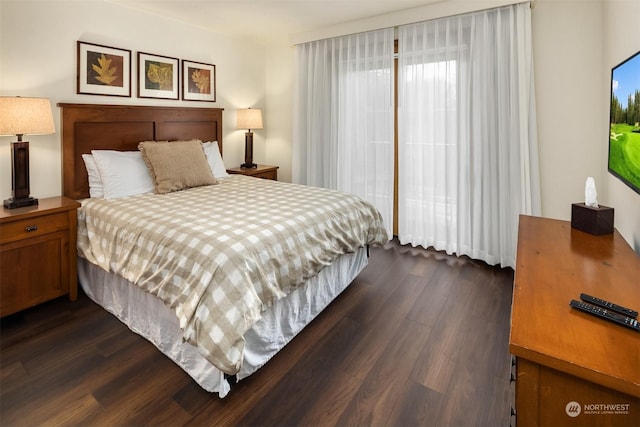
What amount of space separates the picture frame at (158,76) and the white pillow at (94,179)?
2.87 ft

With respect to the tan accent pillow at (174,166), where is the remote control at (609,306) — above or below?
below

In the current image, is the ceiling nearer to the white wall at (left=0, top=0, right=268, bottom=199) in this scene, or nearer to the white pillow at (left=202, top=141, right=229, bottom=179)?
the white wall at (left=0, top=0, right=268, bottom=199)

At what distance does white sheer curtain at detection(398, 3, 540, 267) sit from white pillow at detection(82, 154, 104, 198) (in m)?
2.84

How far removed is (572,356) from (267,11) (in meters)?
3.70

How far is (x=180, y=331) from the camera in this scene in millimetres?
1835

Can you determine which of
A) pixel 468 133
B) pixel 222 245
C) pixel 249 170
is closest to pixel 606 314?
pixel 222 245

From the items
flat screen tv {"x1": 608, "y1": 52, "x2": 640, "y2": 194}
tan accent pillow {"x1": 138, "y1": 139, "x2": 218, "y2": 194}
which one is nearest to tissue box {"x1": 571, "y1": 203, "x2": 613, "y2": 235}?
flat screen tv {"x1": 608, "y1": 52, "x2": 640, "y2": 194}

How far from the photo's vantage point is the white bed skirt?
1.78 metres

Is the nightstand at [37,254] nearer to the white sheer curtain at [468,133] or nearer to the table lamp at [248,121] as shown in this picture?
the table lamp at [248,121]

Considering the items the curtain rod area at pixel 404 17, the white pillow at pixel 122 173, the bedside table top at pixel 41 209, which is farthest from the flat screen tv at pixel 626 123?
the bedside table top at pixel 41 209

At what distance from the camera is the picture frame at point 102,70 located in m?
2.91

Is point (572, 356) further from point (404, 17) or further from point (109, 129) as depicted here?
point (109, 129)

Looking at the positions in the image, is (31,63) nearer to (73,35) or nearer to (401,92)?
(73,35)

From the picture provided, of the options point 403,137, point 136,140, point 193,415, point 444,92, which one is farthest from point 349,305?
point 136,140
